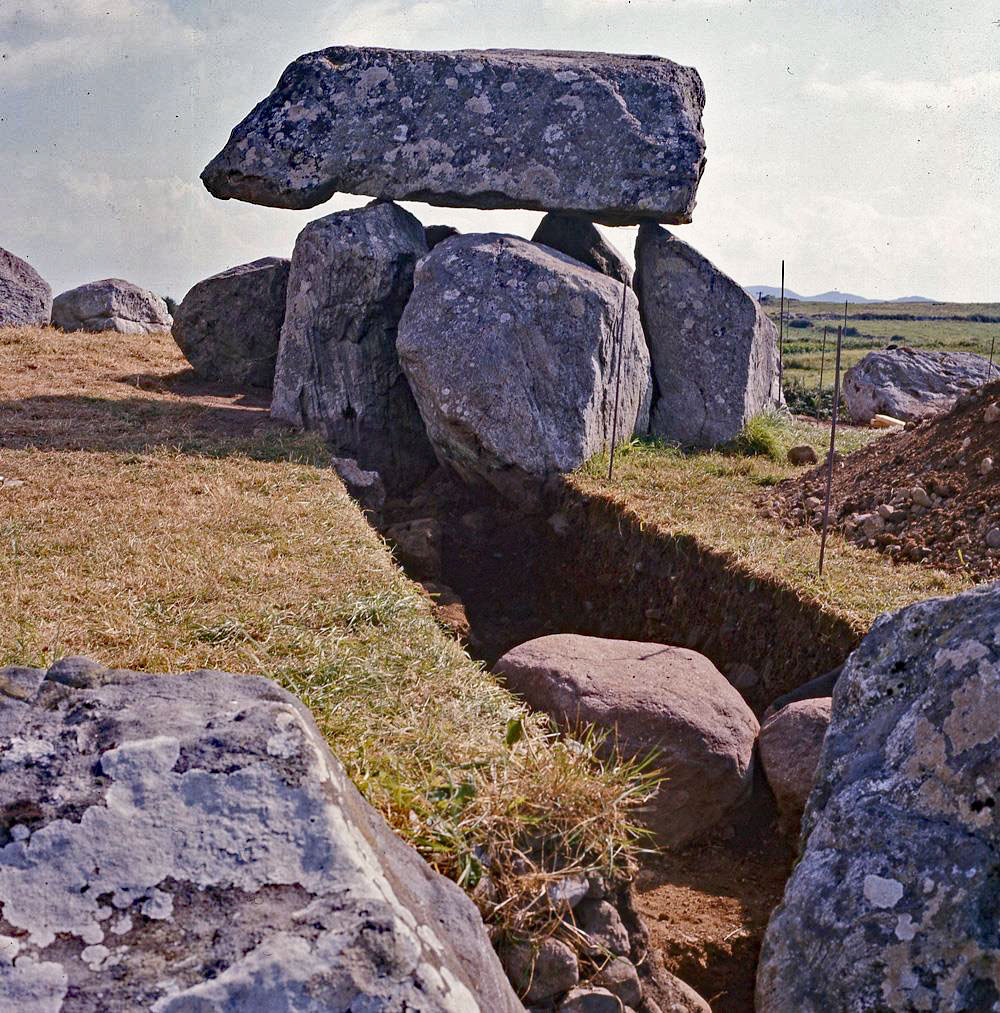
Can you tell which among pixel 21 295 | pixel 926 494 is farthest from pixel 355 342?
pixel 21 295

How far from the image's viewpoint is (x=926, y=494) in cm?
835

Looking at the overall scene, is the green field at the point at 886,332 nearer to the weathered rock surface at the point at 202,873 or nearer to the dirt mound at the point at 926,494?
the dirt mound at the point at 926,494

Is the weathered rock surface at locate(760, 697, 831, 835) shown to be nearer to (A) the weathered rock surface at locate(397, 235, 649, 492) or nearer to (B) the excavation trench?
(B) the excavation trench

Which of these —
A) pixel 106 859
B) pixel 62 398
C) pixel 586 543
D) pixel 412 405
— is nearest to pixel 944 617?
pixel 106 859

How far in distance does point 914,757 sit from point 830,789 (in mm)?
383

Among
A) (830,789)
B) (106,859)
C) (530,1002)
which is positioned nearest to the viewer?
(106,859)

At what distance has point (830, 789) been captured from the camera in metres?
3.73

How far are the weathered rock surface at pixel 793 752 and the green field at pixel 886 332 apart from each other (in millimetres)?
23840

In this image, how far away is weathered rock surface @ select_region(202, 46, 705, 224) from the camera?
35.4ft

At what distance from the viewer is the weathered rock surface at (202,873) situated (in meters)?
1.97

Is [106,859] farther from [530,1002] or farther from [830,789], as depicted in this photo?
[830,789]

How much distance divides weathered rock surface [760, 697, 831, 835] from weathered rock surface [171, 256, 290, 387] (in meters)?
8.26


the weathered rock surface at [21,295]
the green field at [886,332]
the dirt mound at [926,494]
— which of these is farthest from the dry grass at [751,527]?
the green field at [886,332]

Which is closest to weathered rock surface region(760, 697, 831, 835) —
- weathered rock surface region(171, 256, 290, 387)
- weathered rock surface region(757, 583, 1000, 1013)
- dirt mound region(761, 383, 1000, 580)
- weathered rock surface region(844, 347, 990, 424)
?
weathered rock surface region(757, 583, 1000, 1013)
